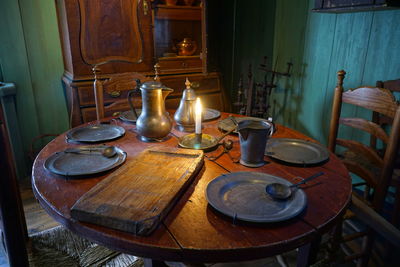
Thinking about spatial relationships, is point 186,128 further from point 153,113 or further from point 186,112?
point 153,113

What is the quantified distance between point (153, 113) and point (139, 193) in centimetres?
48

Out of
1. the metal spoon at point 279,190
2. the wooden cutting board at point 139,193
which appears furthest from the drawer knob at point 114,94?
the metal spoon at point 279,190

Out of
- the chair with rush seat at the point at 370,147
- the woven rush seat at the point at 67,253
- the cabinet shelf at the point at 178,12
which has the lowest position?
the woven rush seat at the point at 67,253

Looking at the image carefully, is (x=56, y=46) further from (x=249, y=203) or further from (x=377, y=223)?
(x=377, y=223)

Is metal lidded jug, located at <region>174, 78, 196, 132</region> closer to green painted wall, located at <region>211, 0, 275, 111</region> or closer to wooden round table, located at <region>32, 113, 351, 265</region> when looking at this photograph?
wooden round table, located at <region>32, 113, 351, 265</region>

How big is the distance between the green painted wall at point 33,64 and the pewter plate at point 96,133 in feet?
4.60

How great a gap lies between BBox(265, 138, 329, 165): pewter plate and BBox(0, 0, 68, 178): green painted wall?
2.09 m

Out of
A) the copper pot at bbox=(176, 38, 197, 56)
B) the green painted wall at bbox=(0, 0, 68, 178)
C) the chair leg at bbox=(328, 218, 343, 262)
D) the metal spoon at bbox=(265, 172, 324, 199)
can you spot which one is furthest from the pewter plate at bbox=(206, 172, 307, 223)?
the green painted wall at bbox=(0, 0, 68, 178)

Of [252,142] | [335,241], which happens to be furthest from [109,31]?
[335,241]

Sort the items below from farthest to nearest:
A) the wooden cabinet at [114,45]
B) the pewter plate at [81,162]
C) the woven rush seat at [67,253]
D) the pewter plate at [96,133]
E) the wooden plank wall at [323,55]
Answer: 1. the wooden cabinet at [114,45]
2. the wooden plank wall at [323,55]
3. the pewter plate at [96,133]
4. the woven rush seat at [67,253]
5. the pewter plate at [81,162]

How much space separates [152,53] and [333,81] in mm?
1380

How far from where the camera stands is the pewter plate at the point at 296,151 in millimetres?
1080

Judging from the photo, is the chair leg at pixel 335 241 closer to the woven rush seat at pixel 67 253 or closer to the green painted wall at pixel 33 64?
the woven rush seat at pixel 67 253

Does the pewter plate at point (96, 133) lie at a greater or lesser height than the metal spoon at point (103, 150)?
lesser
